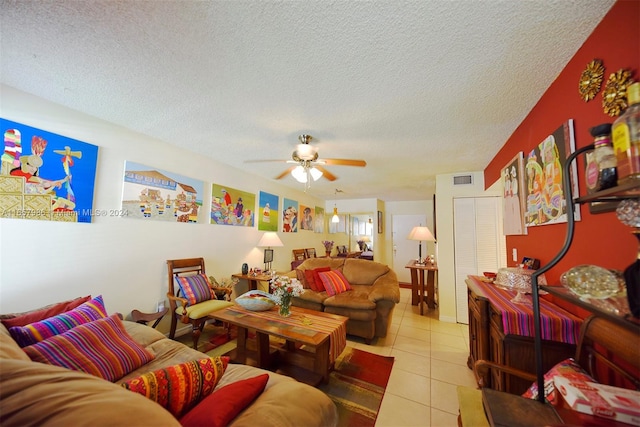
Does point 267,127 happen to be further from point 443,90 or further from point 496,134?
point 496,134

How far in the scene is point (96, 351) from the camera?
126 cm

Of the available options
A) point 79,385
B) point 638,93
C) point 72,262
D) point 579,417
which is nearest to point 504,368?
point 579,417

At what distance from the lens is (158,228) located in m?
2.81

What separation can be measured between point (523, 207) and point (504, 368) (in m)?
1.47

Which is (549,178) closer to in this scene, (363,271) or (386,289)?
(386,289)

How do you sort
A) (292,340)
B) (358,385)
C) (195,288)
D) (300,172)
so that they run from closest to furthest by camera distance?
(292,340), (358,385), (300,172), (195,288)

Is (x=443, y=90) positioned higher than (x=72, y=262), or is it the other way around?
(x=443, y=90)

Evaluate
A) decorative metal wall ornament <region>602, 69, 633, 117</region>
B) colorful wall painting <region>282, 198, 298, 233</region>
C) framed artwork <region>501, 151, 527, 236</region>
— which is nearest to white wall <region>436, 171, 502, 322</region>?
framed artwork <region>501, 151, 527, 236</region>

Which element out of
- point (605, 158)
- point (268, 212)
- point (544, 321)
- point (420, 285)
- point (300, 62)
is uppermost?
point (300, 62)

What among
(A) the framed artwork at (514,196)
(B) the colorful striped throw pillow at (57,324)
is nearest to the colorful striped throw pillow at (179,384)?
(B) the colorful striped throw pillow at (57,324)

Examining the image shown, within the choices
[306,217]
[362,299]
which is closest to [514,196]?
[362,299]

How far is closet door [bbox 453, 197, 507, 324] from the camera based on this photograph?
345cm

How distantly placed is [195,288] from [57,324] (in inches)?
59.6

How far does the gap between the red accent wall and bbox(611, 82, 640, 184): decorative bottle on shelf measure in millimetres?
549
